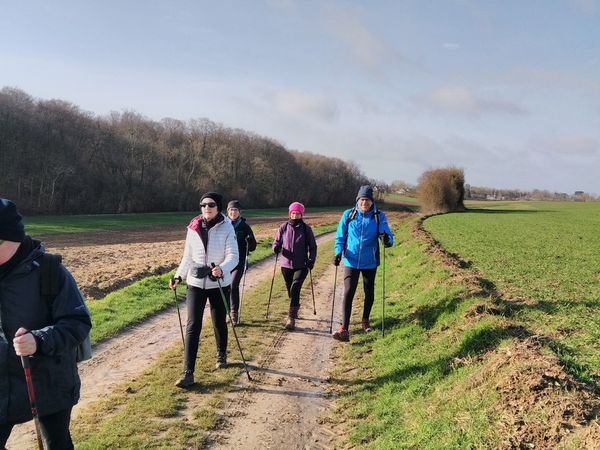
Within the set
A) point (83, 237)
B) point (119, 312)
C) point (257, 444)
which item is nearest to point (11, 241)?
point (257, 444)

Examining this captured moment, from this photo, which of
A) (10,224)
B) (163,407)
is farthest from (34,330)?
(163,407)

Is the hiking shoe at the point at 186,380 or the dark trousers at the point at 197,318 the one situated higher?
the dark trousers at the point at 197,318

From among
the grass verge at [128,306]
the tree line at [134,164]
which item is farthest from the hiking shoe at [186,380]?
the tree line at [134,164]

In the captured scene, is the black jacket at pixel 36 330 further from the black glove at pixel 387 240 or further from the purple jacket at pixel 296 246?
the purple jacket at pixel 296 246

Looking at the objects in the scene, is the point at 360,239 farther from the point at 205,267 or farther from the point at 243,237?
the point at 205,267

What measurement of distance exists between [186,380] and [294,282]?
12.8 feet

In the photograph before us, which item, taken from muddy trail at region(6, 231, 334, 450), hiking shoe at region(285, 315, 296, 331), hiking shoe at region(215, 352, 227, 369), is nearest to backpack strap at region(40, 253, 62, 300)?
muddy trail at region(6, 231, 334, 450)

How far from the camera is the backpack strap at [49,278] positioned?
3.37 meters

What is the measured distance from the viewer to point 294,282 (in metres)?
10.2

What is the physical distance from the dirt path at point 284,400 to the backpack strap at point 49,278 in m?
2.88

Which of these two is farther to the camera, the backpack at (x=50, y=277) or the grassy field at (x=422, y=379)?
the grassy field at (x=422, y=379)

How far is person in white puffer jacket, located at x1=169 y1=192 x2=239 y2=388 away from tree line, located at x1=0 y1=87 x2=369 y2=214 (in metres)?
57.2

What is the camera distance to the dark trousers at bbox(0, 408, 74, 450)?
3488 millimetres

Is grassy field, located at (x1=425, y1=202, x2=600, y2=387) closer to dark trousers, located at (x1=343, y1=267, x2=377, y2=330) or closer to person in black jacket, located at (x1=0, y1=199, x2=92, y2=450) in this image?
dark trousers, located at (x1=343, y1=267, x2=377, y2=330)
